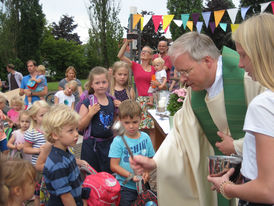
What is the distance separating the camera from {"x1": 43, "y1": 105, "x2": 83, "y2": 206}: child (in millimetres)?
2039

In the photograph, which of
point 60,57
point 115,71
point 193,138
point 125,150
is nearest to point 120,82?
point 115,71

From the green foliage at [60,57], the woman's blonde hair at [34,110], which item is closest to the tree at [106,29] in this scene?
the woman's blonde hair at [34,110]

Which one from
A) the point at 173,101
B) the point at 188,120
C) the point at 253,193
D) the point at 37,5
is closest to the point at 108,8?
the point at 37,5

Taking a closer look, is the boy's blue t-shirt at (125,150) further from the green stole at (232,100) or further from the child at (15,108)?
the child at (15,108)

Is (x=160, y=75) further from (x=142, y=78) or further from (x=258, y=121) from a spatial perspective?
(x=258, y=121)

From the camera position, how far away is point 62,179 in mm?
2043

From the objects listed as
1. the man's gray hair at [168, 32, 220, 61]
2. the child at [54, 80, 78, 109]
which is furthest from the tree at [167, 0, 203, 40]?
the man's gray hair at [168, 32, 220, 61]

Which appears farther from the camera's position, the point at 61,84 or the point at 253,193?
the point at 61,84

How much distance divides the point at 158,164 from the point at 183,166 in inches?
7.6

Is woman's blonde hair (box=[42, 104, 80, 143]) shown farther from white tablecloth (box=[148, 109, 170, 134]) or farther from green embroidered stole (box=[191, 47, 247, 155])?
white tablecloth (box=[148, 109, 170, 134])

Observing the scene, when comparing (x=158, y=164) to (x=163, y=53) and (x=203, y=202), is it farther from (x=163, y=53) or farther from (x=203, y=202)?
(x=163, y=53)

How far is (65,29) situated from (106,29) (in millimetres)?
41028

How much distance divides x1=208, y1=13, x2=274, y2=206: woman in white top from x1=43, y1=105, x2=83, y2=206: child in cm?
115

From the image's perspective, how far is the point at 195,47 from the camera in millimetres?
1972
